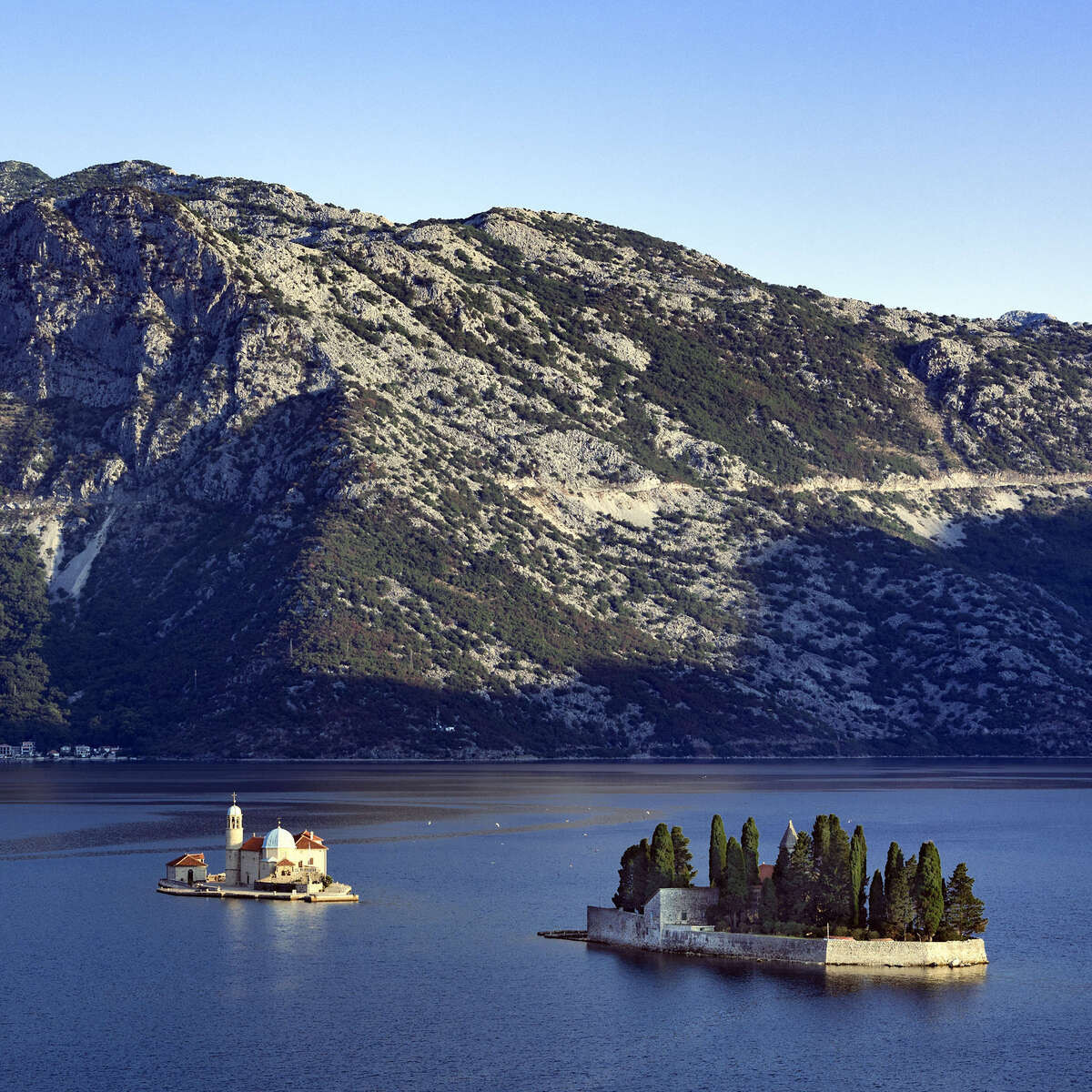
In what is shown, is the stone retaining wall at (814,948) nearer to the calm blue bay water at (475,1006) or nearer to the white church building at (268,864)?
the calm blue bay water at (475,1006)

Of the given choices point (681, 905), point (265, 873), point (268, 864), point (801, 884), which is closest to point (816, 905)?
point (801, 884)

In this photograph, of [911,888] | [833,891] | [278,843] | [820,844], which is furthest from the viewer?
[278,843]

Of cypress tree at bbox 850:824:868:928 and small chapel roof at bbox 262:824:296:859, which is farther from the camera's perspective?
small chapel roof at bbox 262:824:296:859


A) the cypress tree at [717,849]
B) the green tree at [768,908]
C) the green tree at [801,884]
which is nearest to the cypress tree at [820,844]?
the green tree at [801,884]

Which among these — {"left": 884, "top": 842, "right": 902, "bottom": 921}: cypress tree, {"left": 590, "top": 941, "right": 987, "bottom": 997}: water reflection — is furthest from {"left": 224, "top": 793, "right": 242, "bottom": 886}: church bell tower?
{"left": 884, "top": 842, "right": 902, "bottom": 921}: cypress tree

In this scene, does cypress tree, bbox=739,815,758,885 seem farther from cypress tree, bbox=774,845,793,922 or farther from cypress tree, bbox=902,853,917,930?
cypress tree, bbox=902,853,917,930

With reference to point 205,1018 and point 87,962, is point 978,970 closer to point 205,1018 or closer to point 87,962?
point 205,1018

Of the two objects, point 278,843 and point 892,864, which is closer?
point 892,864

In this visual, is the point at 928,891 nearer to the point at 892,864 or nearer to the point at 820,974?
the point at 892,864
